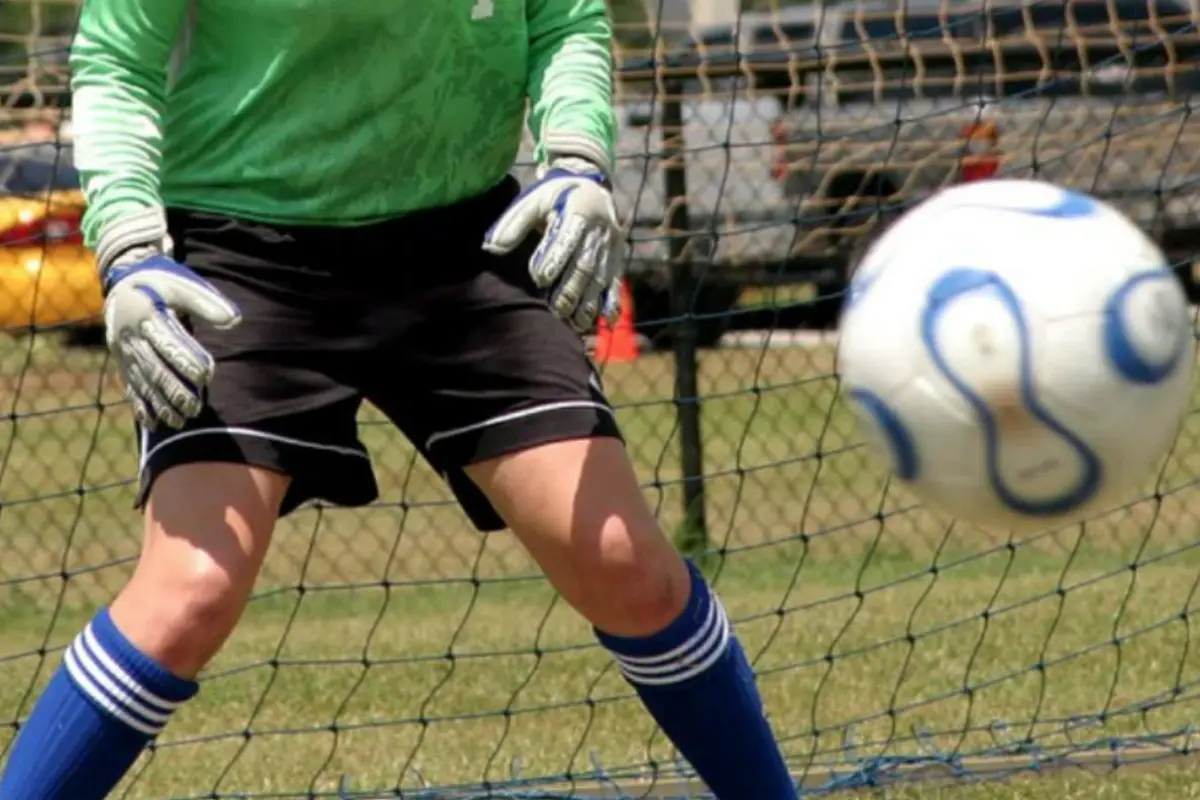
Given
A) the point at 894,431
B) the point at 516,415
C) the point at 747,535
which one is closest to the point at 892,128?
the point at 747,535

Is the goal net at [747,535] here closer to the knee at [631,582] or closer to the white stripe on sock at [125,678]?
the knee at [631,582]

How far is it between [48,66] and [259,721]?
2379 mm

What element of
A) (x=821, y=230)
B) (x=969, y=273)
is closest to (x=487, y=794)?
(x=969, y=273)

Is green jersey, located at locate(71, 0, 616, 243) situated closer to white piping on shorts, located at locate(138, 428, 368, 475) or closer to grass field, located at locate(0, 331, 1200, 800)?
white piping on shorts, located at locate(138, 428, 368, 475)

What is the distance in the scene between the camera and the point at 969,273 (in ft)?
9.76

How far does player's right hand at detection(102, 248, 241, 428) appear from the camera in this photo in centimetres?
309

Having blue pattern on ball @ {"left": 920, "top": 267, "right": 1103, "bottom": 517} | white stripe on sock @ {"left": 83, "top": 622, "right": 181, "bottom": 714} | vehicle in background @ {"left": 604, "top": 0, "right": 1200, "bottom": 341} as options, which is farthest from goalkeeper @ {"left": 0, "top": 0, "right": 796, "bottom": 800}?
vehicle in background @ {"left": 604, "top": 0, "right": 1200, "bottom": 341}

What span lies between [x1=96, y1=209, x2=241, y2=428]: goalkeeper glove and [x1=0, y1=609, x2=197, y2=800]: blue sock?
0.30 m

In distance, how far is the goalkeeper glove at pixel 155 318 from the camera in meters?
3.09

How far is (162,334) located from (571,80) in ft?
2.13

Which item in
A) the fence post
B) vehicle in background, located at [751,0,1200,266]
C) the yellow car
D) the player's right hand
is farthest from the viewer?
the yellow car

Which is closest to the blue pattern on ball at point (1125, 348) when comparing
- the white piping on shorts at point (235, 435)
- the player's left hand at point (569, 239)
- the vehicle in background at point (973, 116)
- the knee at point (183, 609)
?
the player's left hand at point (569, 239)

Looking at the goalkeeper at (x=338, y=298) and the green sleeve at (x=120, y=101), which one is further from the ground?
the green sleeve at (x=120, y=101)

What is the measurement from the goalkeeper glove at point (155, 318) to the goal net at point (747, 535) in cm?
153
